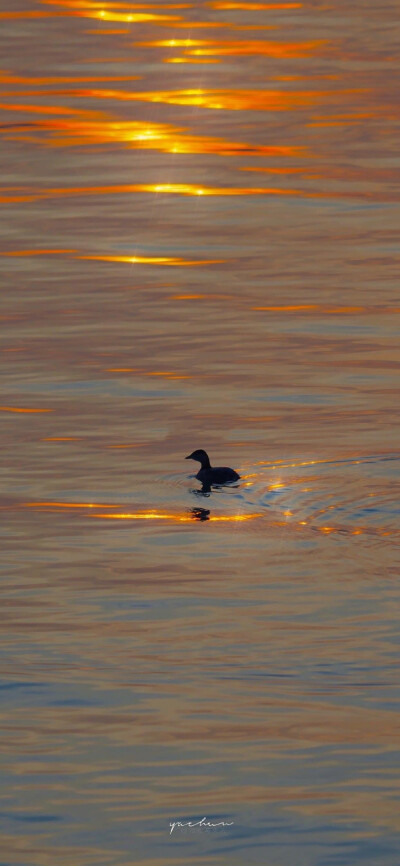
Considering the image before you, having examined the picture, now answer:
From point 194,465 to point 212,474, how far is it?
1261 millimetres

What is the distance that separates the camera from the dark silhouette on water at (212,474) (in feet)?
52.6

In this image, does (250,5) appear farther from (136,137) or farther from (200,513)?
(200,513)

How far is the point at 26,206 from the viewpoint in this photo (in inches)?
1153

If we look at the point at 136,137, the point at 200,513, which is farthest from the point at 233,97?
the point at 200,513

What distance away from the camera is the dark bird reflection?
15805 millimetres

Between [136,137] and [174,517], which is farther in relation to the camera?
[136,137]

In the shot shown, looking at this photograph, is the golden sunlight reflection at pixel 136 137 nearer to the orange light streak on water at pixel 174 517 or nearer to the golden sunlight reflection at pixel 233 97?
the golden sunlight reflection at pixel 233 97

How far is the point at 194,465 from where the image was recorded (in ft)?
56.9

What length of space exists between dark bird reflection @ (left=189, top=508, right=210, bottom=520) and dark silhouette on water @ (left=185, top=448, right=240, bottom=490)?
0.76 feet

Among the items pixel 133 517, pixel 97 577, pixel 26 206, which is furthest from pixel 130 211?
pixel 97 577
